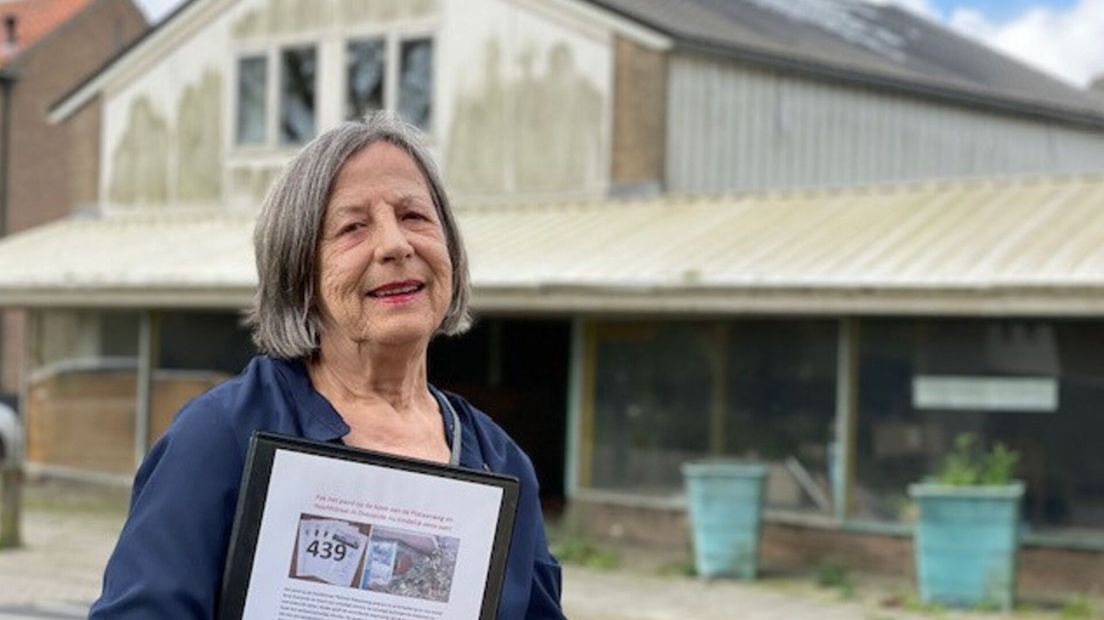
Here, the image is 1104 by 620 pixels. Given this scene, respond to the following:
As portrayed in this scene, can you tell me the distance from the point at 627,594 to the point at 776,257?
300cm

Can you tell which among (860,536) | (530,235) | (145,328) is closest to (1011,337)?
(860,536)

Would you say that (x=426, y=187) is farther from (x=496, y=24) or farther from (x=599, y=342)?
(x=496, y=24)

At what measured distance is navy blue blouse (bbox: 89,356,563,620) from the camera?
8.15 feet

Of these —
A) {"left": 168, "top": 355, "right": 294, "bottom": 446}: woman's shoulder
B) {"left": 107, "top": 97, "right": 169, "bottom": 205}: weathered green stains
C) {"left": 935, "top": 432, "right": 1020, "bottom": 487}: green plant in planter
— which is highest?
{"left": 107, "top": 97, "right": 169, "bottom": 205}: weathered green stains

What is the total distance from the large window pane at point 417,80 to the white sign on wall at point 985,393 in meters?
7.29

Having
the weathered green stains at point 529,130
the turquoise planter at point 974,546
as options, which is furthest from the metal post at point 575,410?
the turquoise planter at point 974,546

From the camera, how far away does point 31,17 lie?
1764 inches

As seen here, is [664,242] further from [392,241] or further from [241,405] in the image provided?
[241,405]

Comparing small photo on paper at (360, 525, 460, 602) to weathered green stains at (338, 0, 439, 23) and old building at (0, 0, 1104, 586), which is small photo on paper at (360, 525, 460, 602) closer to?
old building at (0, 0, 1104, 586)

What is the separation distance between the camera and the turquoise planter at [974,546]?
44.2 feet

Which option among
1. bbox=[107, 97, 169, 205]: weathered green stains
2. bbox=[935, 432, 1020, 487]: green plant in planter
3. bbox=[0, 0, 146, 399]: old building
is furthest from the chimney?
bbox=[935, 432, 1020, 487]: green plant in planter

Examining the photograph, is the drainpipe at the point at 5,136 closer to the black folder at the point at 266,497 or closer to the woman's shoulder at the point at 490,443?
the woman's shoulder at the point at 490,443

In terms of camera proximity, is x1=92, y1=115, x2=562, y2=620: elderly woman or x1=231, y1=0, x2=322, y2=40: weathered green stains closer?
x1=92, y1=115, x2=562, y2=620: elderly woman

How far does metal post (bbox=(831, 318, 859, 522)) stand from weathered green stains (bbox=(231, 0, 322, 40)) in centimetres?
829
